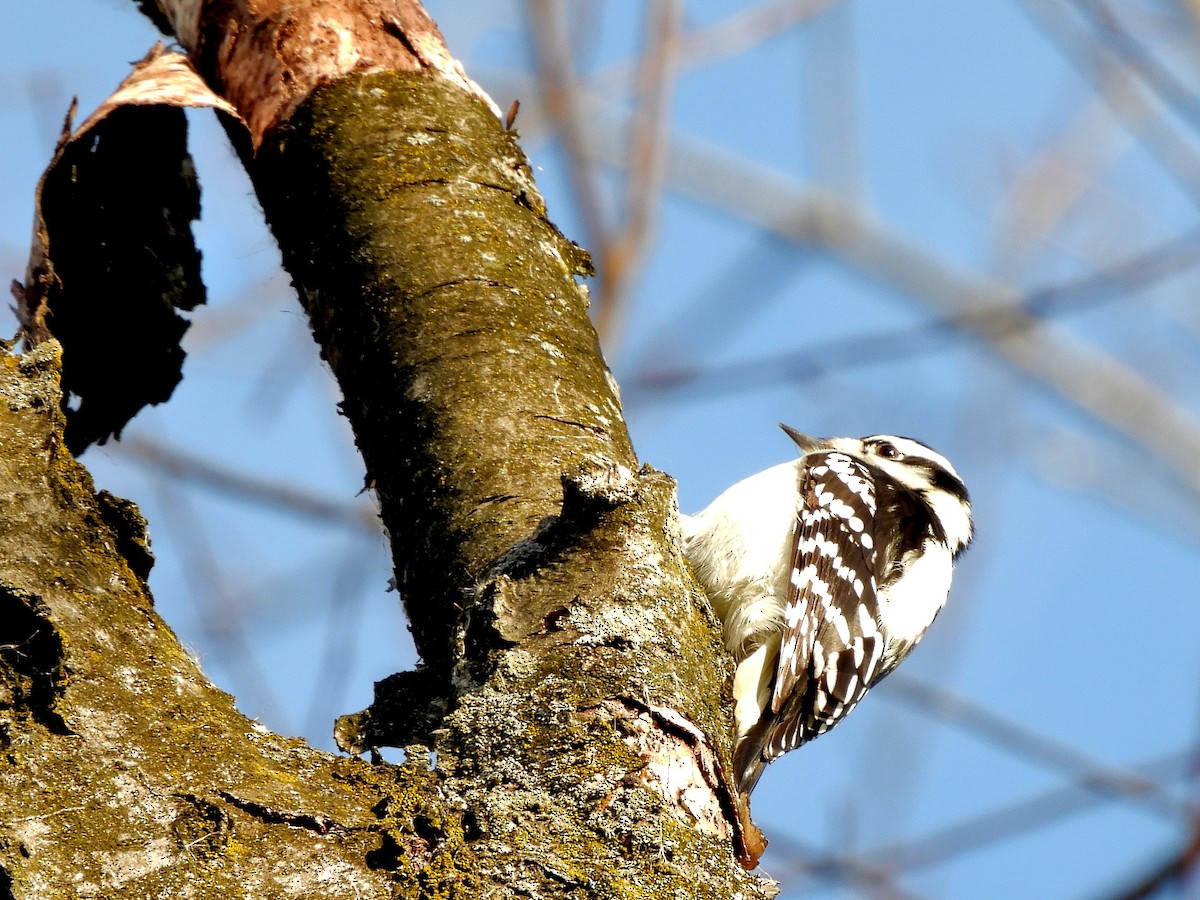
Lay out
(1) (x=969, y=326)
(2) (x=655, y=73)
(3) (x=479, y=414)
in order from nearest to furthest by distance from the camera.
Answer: (3) (x=479, y=414)
(2) (x=655, y=73)
(1) (x=969, y=326)

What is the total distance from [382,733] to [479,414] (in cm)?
69

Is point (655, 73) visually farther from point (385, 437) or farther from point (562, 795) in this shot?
point (562, 795)

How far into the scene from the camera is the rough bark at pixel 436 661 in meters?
1.57

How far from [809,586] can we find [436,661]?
2059 millimetres

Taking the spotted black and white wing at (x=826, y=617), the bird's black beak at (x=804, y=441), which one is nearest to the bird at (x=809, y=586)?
the spotted black and white wing at (x=826, y=617)

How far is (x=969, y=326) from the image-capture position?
4.71 metres

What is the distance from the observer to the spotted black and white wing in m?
3.98

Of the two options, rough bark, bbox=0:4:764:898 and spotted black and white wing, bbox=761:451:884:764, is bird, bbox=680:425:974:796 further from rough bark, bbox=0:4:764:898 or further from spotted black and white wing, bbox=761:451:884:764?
rough bark, bbox=0:4:764:898

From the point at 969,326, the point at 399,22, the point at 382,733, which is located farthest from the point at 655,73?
the point at 382,733

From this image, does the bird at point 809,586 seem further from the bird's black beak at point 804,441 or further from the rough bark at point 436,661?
the rough bark at point 436,661

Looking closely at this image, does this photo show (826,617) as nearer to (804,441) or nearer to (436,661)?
(804,441)

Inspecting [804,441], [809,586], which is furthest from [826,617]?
[804,441]

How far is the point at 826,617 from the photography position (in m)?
4.07

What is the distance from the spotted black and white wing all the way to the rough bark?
1595 mm
